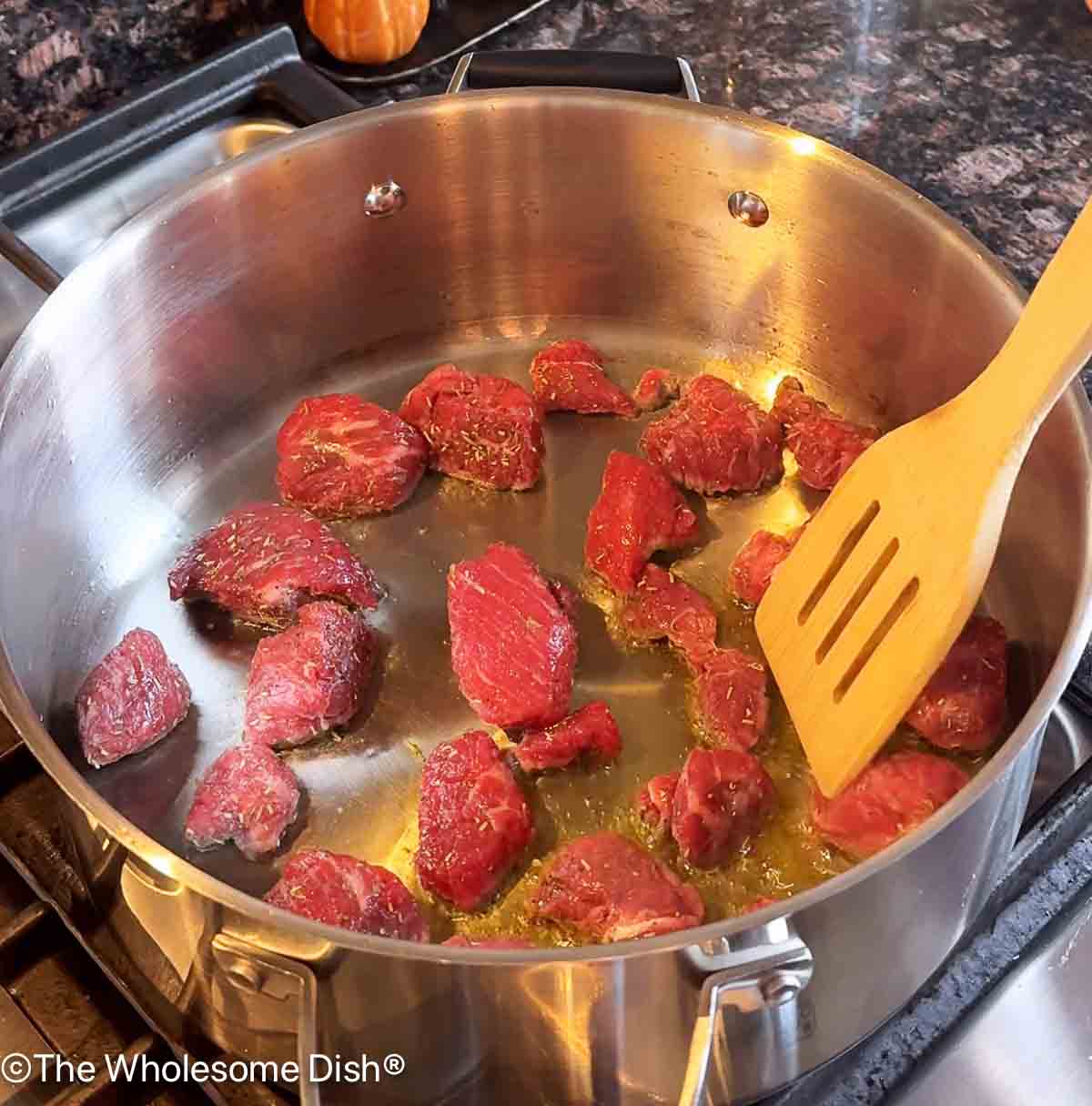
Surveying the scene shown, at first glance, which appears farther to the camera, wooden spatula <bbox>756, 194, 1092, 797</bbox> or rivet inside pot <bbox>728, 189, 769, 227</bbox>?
rivet inside pot <bbox>728, 189, 769, 227</bbox>

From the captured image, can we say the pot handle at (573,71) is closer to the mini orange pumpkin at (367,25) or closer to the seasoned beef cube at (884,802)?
the mini orange pumpkin at (367,25)

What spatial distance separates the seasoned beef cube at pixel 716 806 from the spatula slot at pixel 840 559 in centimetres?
16

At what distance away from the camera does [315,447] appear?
1.46 metres

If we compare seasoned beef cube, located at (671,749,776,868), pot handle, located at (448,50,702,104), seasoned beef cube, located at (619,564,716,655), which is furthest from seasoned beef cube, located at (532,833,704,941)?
pot handle, located at (448,50,702,104)

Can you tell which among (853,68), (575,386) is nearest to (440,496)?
(575,386)

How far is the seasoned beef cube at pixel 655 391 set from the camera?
1559 mm

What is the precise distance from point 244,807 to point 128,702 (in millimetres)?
165

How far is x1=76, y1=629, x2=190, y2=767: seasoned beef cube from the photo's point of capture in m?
1.24

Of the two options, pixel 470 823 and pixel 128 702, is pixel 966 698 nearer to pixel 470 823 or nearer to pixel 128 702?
pixel 470 823

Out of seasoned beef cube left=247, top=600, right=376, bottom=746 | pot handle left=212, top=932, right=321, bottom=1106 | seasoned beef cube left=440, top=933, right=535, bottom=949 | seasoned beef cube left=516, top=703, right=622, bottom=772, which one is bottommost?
seasoned beef cube left=516, top=703, right=622, bottom=772

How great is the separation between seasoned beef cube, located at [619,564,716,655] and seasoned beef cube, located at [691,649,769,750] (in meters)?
0.03

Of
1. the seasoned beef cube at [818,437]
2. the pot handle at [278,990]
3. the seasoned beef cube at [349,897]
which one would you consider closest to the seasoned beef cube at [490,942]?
the seasoned beef cube at [349,897]

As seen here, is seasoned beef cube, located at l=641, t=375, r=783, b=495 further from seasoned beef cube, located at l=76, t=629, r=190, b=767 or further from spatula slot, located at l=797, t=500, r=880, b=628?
seasoned beef cube, located at l=76, t=629, r=190, b=767

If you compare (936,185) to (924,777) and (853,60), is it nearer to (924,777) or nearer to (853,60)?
(853,60)
